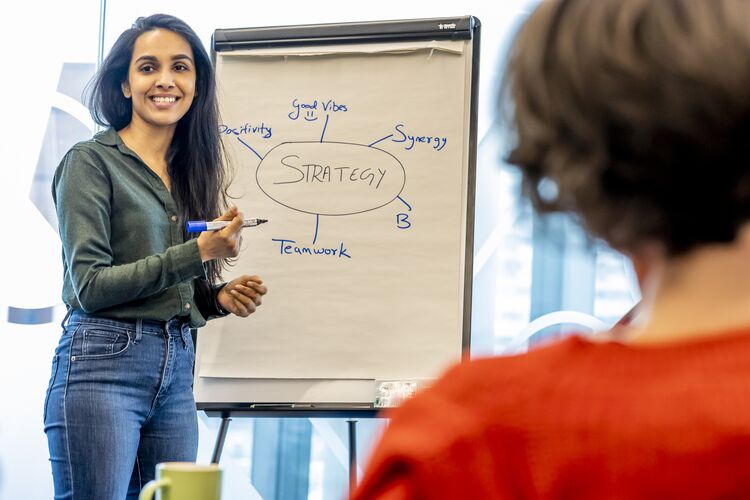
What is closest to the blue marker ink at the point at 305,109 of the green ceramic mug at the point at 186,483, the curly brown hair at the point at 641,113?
the green ceramic mug at the point at 186,483

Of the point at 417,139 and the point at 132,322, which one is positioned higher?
the point at 417,139

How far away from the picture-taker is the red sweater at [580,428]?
1.44 ft

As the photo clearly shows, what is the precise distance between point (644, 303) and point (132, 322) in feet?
4.75

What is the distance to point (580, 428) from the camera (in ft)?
1.51

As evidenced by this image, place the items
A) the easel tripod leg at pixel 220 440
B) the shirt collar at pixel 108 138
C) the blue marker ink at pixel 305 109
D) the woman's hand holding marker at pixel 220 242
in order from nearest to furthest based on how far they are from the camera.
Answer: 1. the woman's hand holding marker at pixel 220 242
2. the shirt collar at pixel 108 138
3. the easel tripod leg at pixel 220 440
4. the blue marker ink at pixel 305 109

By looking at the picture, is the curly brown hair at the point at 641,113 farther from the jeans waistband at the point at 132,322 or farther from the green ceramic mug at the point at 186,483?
the jeans waistband at the point at 132,322

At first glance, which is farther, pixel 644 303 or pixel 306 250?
pixel 306 250

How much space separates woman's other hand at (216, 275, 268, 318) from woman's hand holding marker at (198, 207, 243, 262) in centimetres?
22

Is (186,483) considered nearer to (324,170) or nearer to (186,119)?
(186,119)

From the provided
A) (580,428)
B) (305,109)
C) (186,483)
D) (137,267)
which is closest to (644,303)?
(580,428)

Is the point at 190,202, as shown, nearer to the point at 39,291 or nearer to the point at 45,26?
the point at 39,291

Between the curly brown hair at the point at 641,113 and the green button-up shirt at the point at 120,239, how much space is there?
1.35 meters

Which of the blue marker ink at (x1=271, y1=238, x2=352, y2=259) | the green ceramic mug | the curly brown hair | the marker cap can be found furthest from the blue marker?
the curly brown hair

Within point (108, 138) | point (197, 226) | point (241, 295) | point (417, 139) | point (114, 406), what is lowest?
point (114, 406)
